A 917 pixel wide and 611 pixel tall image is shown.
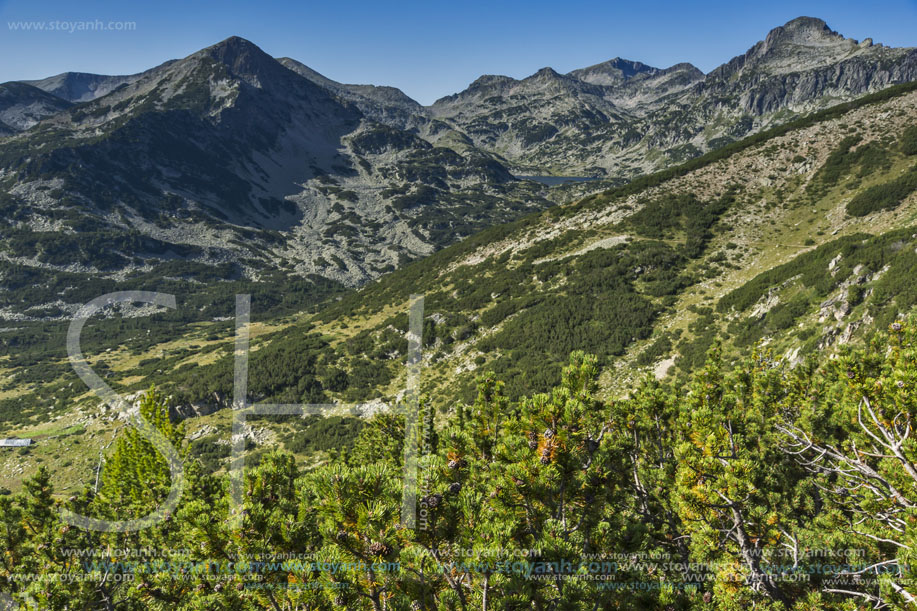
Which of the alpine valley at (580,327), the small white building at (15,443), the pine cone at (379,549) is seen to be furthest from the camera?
the small white building at (15,443)

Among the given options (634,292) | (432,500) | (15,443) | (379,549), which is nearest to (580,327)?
(634,292)

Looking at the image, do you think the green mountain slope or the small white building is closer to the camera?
the green mountain slope

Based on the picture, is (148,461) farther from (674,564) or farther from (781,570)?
(781,570)

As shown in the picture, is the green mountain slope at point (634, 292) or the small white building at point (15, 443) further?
the small white building at point (15, 443)

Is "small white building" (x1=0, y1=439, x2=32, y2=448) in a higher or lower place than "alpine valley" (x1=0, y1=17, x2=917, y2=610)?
lower

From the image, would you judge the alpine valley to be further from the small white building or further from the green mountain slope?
the small white building

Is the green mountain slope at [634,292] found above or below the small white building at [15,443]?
above

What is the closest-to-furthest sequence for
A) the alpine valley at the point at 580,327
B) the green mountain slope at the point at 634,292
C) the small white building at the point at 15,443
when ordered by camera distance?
1. the alpine valley at the point at 580,327
2. the green mountain slope at the point at 634,292
3. the small white building at the point at 15,443

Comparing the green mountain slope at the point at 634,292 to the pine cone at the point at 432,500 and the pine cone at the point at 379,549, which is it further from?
the pine cone at the point at 379,549

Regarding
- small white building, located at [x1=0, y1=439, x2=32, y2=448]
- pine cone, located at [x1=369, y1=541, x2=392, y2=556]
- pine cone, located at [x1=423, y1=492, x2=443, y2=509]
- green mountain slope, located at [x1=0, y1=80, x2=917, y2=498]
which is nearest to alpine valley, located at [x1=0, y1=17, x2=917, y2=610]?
pine cone, located at [x1=369, y1=541, x2=392, y2=556]

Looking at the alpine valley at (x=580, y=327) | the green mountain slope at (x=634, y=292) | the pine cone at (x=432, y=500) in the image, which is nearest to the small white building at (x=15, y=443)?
the alpine valley at (x=580, y=327)

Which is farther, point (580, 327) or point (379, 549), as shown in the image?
point (580, 327)

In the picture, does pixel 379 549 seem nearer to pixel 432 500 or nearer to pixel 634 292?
pixel 432 500

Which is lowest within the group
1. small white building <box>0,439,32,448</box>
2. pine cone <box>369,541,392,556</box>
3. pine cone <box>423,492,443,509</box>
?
small white building <box>0,439,32,448</box>
